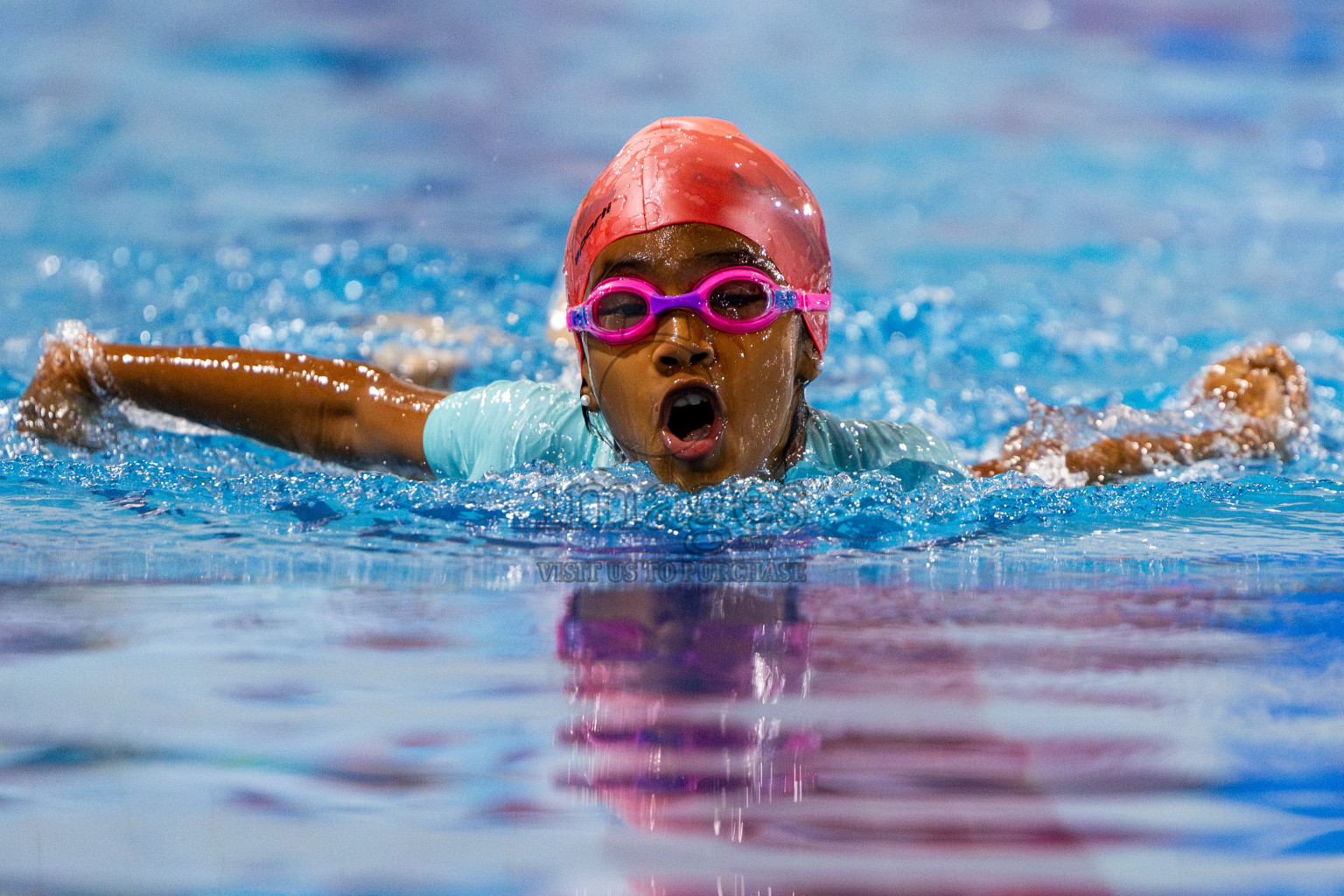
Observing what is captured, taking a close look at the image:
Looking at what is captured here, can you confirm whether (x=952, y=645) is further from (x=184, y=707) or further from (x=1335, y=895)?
(x=184, y=707)

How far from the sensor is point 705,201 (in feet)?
5.79

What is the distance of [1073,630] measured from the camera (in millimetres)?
1204

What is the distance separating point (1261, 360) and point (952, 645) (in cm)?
200

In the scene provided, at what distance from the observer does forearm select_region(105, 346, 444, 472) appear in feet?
7.00

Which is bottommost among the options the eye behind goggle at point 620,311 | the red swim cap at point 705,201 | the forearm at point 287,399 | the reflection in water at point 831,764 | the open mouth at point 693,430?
the reflection in water at point 831,764

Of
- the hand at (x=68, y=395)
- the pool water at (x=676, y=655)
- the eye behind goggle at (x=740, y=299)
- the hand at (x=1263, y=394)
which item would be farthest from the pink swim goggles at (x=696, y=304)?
the hand at (x=1263, y=394)

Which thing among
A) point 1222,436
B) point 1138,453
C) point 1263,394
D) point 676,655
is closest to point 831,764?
point 676,655

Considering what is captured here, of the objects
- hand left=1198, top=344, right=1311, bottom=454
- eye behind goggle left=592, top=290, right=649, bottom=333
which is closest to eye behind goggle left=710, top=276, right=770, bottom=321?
eye behind goggle left=592, top=290, right=649, bottom=333

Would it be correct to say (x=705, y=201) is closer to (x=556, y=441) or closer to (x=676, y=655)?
(x=556, y=441)

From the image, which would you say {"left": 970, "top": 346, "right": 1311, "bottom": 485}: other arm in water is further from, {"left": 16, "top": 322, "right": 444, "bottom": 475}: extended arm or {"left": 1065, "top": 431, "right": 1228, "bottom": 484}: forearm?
{"left": 16, "top": 322, "right": 444, "bottom": 475}: extended arm

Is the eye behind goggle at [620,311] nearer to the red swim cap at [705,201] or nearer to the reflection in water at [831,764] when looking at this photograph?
the red swim cap at [705,201]

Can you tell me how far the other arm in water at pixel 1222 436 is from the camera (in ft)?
7.60

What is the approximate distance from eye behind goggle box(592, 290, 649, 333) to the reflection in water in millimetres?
632

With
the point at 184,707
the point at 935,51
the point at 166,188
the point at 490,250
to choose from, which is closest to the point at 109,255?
the point at 166,188
